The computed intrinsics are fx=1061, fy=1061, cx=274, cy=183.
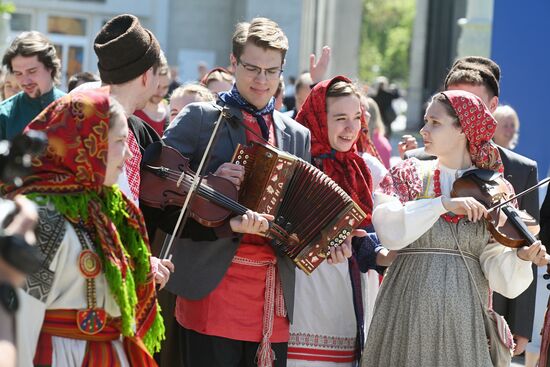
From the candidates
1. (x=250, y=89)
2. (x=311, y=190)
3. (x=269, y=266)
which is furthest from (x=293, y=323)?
(x=250, y=89)

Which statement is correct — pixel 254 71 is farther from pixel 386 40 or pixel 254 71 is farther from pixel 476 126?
pixel 386 40

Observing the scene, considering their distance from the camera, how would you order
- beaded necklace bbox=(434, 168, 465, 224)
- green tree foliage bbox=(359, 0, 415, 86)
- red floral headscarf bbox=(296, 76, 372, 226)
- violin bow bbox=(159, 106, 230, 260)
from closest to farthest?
violin bow bbox=(159, 106, 230, 260), beaded necklace bbox=(434, 168, 465, 224), red floral headscarf bbox=(296, 76, 372, 226), green tree foliage bbox=(359, 0, 415, 86)

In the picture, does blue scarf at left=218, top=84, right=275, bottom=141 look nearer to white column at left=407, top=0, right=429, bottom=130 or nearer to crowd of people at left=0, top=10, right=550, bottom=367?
crowd of people at left=0, top=10, right=550, bottom=367

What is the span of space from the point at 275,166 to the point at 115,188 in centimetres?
100

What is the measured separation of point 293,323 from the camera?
515cm

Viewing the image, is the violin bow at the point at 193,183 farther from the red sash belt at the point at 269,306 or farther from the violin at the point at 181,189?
the red sash belt at the point at 269,306

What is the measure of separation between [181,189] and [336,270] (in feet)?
3.78

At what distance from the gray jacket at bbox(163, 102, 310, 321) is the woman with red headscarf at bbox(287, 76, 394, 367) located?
368 millimetres

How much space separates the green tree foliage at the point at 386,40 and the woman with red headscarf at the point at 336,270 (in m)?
67.6

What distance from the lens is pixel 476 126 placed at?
484cm

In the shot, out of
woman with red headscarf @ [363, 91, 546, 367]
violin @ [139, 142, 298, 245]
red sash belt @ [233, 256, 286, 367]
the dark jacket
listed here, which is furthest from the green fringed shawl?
the dark jacket

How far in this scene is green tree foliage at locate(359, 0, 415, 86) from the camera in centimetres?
7306

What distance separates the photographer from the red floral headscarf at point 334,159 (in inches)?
208

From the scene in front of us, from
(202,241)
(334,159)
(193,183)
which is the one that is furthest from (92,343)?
(334,159)
